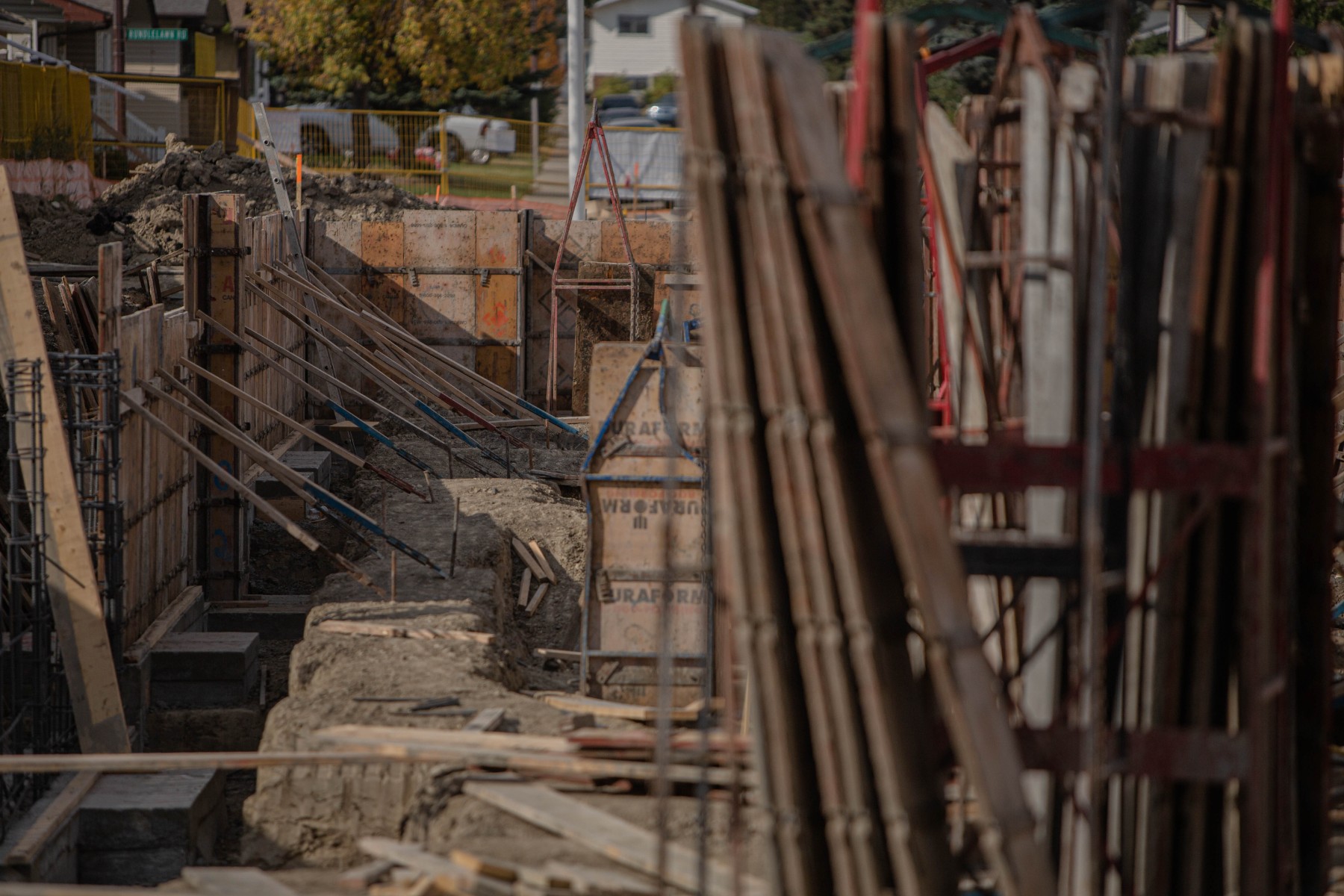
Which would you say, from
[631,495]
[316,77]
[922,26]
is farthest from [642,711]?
[316,77]

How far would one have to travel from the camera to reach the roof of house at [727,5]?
5856 cm

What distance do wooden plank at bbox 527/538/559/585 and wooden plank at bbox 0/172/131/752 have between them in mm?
4915

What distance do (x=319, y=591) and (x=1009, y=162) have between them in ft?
21.2

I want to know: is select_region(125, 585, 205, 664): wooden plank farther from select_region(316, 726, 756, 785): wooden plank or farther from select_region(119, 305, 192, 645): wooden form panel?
select_region(316, 726, 756, 785): wooden plank

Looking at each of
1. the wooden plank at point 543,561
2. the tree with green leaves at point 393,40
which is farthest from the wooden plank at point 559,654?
the tree with green leaves at point 393,40

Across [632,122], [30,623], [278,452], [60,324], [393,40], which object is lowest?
[30,623]

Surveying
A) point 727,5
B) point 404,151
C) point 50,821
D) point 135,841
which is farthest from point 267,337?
point 727,5

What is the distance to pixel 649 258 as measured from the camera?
2219cm

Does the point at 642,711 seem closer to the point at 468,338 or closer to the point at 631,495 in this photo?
the point at 631,495

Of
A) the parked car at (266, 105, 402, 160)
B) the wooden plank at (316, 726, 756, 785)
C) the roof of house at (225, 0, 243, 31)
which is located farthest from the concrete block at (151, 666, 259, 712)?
the roof of house at (225, 0, 243, 31)

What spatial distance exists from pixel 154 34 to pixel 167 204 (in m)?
19.2

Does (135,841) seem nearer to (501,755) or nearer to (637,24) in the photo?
(501,755)

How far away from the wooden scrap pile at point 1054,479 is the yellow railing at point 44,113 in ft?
66.6

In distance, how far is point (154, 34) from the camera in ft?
133
